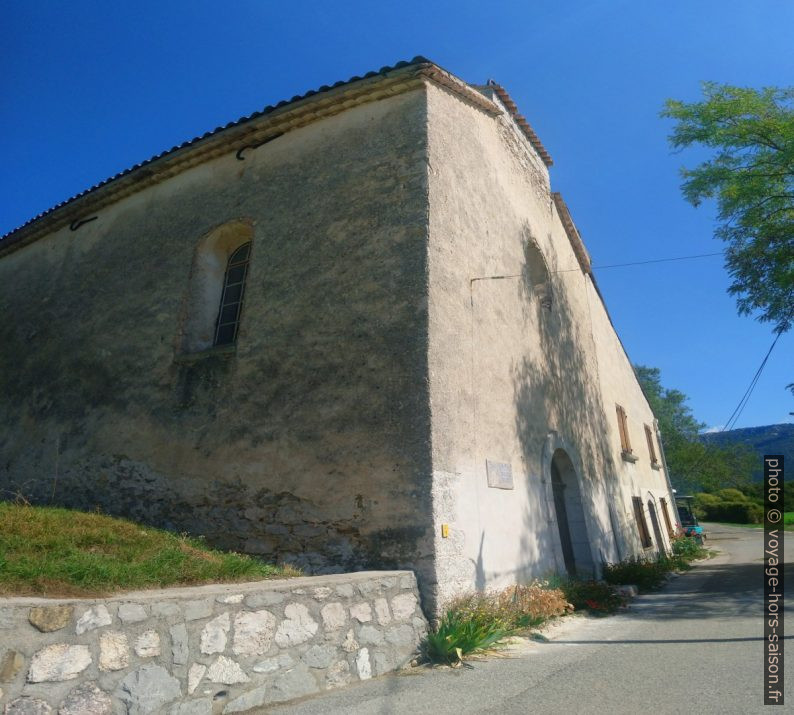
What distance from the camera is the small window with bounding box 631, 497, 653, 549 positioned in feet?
44.8

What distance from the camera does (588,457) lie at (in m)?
10.3

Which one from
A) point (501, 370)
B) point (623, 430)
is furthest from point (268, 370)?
point (623, 430)

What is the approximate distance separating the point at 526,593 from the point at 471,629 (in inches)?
67.3

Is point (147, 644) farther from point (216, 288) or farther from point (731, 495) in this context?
point (731, 495)

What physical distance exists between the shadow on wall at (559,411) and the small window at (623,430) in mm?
2044

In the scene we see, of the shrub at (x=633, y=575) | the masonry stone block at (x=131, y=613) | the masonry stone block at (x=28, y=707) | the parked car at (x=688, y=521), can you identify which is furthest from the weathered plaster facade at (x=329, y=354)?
the parked car at (x=688, y=521)

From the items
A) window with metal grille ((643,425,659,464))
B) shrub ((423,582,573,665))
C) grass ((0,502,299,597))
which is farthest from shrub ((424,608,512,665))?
window with metal grille ((643,425,659,464))

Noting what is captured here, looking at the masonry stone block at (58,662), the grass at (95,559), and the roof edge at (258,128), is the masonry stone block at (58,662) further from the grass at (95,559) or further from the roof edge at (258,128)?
the roof edge at (258,128)

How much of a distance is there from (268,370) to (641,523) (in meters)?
12.0

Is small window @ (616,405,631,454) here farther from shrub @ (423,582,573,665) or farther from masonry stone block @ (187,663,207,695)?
masonry stone block @ (187,663,207,695)

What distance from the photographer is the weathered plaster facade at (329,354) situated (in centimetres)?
554

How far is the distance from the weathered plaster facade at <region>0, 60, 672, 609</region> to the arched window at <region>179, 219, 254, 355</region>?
0.04 meters

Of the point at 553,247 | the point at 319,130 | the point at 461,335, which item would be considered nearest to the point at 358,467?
the point at 461,335

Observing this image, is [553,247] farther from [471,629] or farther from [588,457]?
[471,629]
